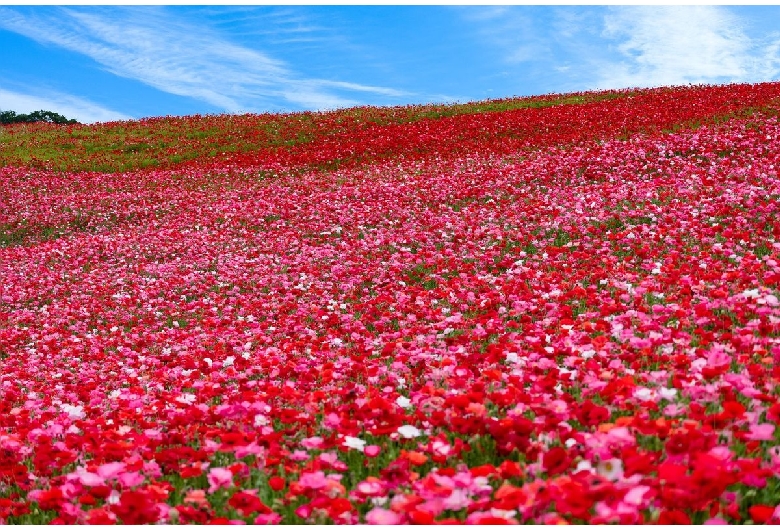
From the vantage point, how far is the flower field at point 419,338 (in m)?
3.81

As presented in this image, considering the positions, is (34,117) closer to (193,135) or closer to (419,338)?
(193,135)

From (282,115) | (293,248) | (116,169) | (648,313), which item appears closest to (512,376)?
(648,313)

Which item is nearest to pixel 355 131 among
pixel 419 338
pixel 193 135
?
pixel 193 135

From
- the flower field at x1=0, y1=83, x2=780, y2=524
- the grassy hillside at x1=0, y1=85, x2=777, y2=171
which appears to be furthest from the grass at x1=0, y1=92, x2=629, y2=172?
the flower field at x1=0, y1=83, x2=780, y2=524

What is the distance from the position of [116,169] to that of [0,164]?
6192mm

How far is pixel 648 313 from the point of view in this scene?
7.62 meters

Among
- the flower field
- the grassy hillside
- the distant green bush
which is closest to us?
the flower field

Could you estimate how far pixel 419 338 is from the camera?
779cm

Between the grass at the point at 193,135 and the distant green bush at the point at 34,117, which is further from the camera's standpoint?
the distant green bush at the point at 34,117

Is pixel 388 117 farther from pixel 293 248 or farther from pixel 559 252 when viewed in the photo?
pixel 559 252

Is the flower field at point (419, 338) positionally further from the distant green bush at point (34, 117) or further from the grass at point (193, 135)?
the distant green bush at point (34, 117)

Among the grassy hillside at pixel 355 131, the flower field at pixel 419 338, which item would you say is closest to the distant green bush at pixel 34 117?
the grassy hillside at pixel 355 131

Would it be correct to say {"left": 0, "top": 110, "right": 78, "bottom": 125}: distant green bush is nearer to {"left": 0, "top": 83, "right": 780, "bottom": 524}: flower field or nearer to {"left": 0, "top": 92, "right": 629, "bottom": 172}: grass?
{"left": 0, "top": 92, "right": 629, "bottom": 172}: grass

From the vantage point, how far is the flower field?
381 centimetres
